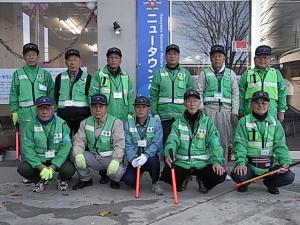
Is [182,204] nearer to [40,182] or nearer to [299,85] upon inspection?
[40,182]

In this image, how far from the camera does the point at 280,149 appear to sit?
4.97 m

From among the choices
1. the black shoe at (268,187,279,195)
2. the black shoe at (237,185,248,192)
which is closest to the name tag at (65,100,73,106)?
the black shoe at (237,185,248,192)

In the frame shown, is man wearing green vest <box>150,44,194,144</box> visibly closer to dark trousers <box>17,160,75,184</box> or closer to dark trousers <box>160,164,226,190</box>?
dark trousers <box>160,164,226,190</box>

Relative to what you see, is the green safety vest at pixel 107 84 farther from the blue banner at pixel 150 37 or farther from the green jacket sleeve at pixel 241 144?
the green jacket sleeve at pixel 241 144

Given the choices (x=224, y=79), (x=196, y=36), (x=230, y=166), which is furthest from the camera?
(x=196, y=36)

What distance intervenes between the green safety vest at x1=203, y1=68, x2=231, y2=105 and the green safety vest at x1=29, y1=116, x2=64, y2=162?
189 centimetres

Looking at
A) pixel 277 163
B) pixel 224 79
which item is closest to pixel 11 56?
pixel 224 79

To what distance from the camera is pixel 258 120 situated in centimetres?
506

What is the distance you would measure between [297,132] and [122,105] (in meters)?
3.05

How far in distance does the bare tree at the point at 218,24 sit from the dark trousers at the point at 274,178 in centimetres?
231

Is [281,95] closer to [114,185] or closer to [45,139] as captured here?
[114,185]

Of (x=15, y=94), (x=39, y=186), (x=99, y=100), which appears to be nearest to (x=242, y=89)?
(x=99, y=100)

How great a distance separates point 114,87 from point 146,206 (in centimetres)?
169

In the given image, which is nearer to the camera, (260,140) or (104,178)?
(260,140)
